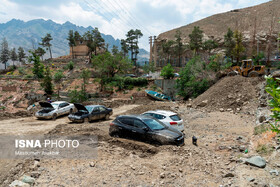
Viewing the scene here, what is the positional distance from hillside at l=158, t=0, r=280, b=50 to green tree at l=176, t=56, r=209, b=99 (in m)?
34.2

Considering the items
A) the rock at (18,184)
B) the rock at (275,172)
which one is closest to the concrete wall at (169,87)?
the rock at (275,172)

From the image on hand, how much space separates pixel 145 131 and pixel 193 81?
21365mm

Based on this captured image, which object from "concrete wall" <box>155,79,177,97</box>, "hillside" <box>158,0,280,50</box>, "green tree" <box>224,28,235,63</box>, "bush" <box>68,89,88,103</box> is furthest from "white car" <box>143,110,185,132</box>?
"hillside" <box>158,0,280,50</box>

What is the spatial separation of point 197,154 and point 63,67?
50.8 m

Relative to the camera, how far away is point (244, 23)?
218 feet

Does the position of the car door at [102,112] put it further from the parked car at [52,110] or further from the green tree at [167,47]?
the green tree at [167,47]

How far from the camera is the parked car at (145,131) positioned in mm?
8477

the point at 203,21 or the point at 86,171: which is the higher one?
the point at 203,21

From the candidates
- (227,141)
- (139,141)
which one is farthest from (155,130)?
(227,141)

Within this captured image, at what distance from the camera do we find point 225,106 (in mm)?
19078

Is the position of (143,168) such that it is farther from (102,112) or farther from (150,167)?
(102,112)

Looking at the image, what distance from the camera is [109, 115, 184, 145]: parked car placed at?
848 cm

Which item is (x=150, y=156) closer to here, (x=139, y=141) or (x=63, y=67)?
(x=139, y=141)

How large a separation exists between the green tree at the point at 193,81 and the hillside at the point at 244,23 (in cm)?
3417
